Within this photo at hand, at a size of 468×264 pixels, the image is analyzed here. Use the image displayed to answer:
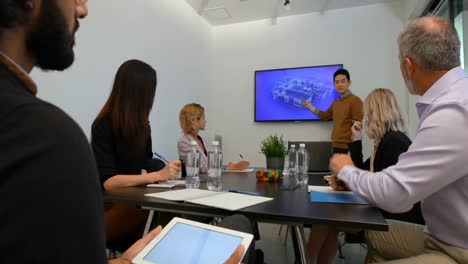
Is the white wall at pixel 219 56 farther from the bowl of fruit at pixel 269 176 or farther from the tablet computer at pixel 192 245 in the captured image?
the tablet computer at pixel 192 245

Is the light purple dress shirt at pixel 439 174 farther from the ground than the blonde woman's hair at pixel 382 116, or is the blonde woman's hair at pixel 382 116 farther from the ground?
the blonde woman's hair at pixel 382 116

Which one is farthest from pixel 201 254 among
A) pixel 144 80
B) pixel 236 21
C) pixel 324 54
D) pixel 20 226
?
pixel 236 21

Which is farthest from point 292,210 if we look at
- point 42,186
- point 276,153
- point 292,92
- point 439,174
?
point 292,92

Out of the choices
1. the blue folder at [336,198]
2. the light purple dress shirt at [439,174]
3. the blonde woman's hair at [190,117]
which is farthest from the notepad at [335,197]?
the blonde woman's hair at [190,117]

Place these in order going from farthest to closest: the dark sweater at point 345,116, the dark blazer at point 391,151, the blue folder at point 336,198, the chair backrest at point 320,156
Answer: the dark sweater at point 345,116, the chair backrest at point 320,156, the dark blazer at point 391,151, the blue folder at point 336,198

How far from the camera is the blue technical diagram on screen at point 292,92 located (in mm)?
3992

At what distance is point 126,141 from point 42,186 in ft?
4.03

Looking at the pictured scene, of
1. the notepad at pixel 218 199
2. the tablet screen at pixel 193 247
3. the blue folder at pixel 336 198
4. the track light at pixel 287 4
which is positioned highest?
the track light at pixel 287 4

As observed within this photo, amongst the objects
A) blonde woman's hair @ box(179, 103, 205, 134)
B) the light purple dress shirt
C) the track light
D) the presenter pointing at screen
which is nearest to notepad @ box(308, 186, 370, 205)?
the light purple dress shirt

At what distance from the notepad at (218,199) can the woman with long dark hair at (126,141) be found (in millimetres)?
249

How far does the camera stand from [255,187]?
1380mm

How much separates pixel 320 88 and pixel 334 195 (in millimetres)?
3063

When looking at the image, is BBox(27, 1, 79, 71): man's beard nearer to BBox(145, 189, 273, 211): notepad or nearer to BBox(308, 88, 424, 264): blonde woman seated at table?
BBox(145, 189, 273, 211): notepad

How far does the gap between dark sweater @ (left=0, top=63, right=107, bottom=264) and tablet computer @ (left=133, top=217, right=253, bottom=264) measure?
330 millimetres
